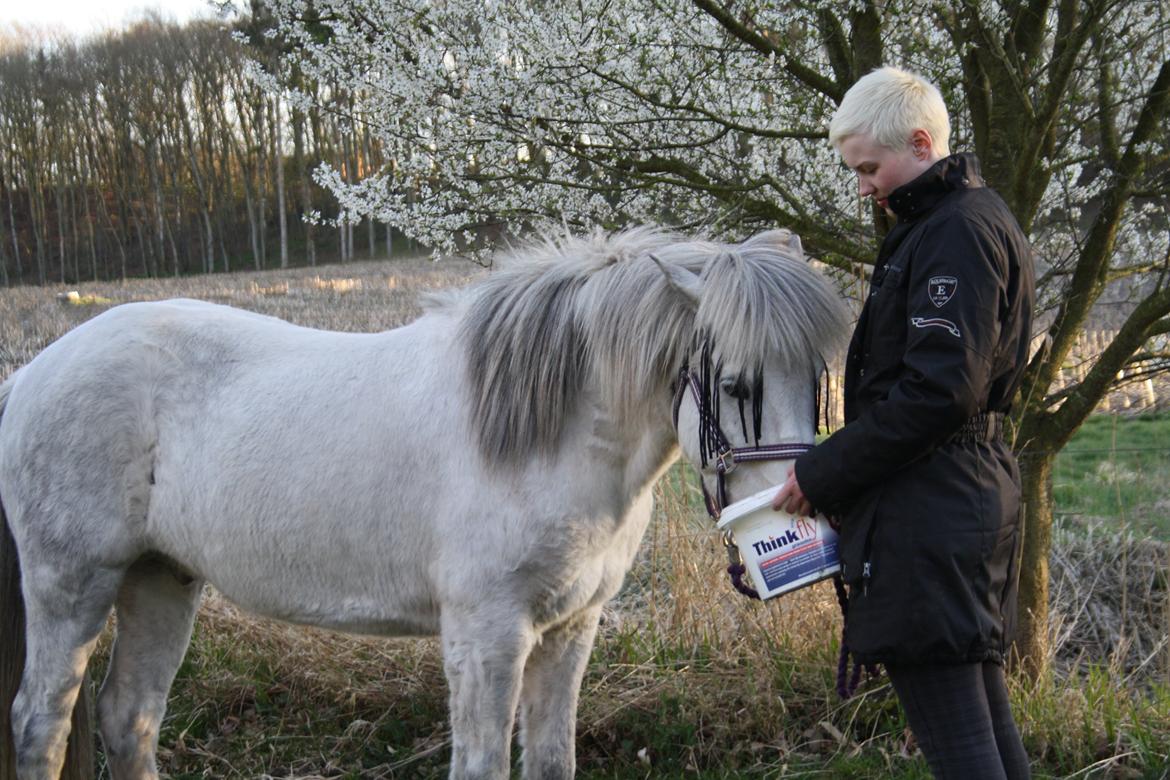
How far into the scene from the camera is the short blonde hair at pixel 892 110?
200cm

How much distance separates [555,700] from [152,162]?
41843 mm

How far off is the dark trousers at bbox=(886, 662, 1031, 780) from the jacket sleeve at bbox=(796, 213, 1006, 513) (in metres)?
0.45

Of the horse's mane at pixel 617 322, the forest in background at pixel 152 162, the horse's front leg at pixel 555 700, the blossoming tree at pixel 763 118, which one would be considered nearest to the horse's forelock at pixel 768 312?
the horse's mane at pixel 617 322

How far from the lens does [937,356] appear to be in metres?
1.84

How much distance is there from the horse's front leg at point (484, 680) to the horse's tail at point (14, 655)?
160 cm

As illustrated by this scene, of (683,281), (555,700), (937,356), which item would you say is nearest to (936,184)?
(937,356)

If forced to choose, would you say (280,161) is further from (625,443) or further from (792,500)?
(792,500)

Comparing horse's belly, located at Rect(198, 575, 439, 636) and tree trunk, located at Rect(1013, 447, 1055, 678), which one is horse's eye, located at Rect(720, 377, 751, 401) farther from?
tree trunk, located at Rect(1013, 447, 1055, 678)

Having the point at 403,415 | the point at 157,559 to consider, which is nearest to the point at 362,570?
the point at 403,415

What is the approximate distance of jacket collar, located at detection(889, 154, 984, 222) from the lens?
2.00m

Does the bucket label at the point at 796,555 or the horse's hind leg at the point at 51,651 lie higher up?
the bucket label at the point at 796,555

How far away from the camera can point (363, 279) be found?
25203 millimetres

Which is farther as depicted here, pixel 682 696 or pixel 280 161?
pixel 280 161

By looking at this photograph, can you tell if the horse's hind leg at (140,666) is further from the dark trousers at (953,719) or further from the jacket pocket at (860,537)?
the dark trousers at (953,719)
